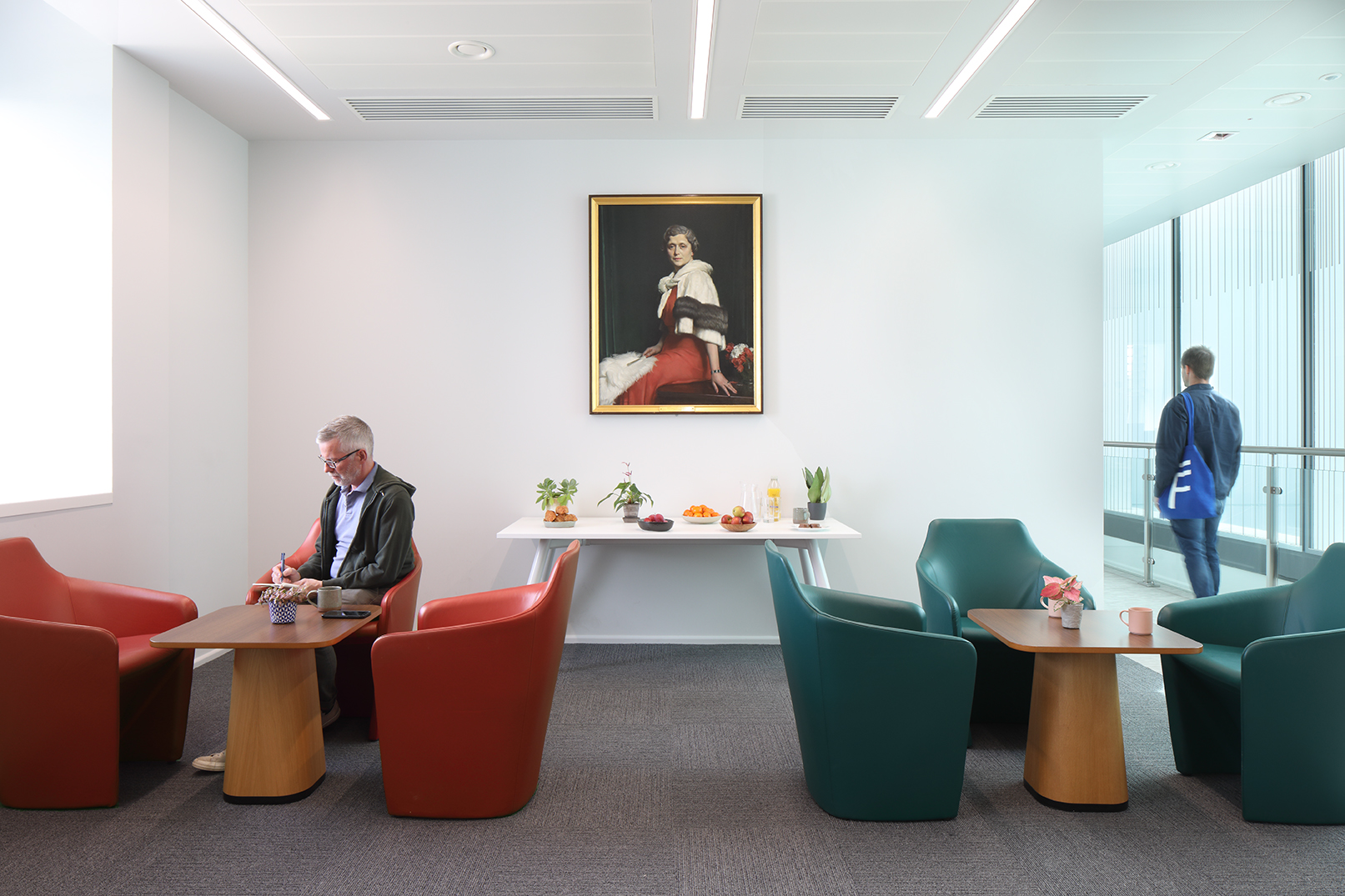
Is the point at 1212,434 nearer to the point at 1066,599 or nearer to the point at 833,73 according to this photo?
the point at 1066,599

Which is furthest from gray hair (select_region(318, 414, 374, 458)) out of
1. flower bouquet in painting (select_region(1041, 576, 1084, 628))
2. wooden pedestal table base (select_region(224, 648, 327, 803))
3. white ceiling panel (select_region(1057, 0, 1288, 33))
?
white ceiling panel (select_region(1057, 0, 1288, 33))

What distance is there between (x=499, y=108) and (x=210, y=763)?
3.58 m

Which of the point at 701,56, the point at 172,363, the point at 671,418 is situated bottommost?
the point at 671,418

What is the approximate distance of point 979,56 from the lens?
3.85m

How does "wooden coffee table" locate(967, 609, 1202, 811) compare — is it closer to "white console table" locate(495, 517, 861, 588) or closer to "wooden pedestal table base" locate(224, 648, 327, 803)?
"white console table" locate(495, 517, 861, 588)

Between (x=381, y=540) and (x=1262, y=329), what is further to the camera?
(x=1262, y=329)

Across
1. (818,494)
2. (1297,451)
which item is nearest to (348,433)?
(818,494)

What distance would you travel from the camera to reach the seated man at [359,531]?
326cm

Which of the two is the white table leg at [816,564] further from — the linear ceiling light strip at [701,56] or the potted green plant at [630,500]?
the linear ceiling light strip at [701,56]

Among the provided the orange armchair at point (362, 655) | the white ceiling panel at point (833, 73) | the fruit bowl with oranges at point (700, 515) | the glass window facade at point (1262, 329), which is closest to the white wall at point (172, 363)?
the orange armchair at point (362, 655)

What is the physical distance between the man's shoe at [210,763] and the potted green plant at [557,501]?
1931 millimetres

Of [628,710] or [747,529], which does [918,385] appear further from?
[628,710]

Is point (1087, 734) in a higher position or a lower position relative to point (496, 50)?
lower

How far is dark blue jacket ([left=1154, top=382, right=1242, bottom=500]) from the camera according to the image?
4637 millimetres
